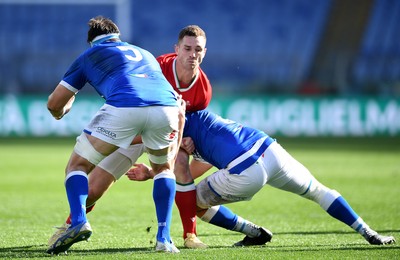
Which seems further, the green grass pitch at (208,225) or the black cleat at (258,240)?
the black cleat at (258,240)

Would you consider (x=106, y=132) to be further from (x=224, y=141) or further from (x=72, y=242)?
(x=224, y=141)

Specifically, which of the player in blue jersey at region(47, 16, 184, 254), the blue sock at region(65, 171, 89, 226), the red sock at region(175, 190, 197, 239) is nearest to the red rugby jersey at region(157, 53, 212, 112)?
the player in blue jersey at region(47, 16, 184, 254)

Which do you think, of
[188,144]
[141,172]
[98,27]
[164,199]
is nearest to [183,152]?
[188,144]

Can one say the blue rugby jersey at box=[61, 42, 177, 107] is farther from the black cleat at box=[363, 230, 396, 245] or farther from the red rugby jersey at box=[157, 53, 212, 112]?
the black cleat at box=[363, 230, 396, 245]

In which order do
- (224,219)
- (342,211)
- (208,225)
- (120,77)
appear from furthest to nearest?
(208,225)
(224,219)
(342,211)
(120,77)

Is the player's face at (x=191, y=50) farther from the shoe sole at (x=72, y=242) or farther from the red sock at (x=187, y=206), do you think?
the shoe sole at (x=72, y=242)

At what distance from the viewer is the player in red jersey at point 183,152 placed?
6496 mm

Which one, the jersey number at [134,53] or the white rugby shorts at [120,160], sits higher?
the jersey number at [134,53]

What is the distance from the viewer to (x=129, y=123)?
19.3 feet

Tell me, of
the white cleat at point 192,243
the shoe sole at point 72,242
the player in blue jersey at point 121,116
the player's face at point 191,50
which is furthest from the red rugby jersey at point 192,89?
the shoe sole at point 72,242

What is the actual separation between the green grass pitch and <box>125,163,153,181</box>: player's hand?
19.0 inches

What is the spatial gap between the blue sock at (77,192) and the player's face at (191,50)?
1317 mm

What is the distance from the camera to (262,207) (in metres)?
10.0

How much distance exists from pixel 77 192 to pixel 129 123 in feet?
2.14
